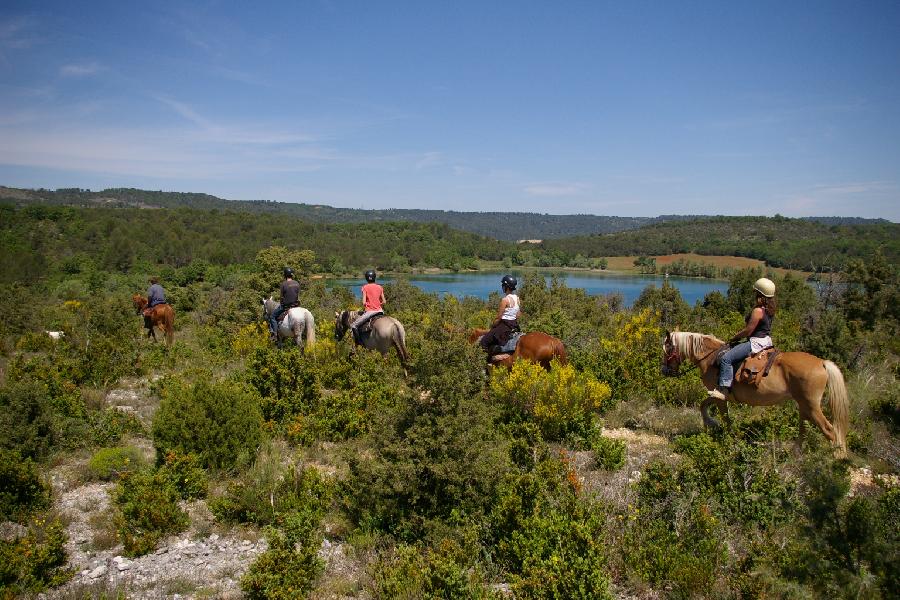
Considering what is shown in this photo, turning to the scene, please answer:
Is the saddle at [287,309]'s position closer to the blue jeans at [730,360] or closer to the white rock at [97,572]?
the white rock at [97,572]

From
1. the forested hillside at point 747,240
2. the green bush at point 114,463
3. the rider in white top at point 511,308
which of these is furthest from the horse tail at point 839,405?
the forested hillside at point 747,240

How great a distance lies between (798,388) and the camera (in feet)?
22.1

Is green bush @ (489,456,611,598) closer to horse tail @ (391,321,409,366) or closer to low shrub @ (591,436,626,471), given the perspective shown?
low shrub @ (591,436,626,471)

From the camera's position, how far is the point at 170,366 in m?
11.5

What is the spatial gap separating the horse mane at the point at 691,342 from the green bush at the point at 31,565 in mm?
7862

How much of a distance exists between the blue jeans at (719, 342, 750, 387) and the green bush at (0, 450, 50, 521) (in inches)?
329

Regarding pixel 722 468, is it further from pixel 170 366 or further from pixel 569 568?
pixel 170 366

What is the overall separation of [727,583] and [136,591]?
452cm

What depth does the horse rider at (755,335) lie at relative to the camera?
269 inches

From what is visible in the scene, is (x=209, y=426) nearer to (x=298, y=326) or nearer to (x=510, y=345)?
(x=510, y=345)

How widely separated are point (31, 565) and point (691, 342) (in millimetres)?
8165

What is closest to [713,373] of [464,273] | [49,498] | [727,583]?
[727,583]

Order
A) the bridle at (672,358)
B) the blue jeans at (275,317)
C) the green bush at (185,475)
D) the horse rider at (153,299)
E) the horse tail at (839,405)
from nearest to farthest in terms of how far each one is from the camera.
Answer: the green bush at (185,475) → the horse tail at (839,405) → the bridle at (672,358) → the blue jeans at (275,317) → the horse rider at (153,299)

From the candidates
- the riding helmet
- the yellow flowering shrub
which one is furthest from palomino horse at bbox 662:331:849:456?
the yellow flowering shrub
